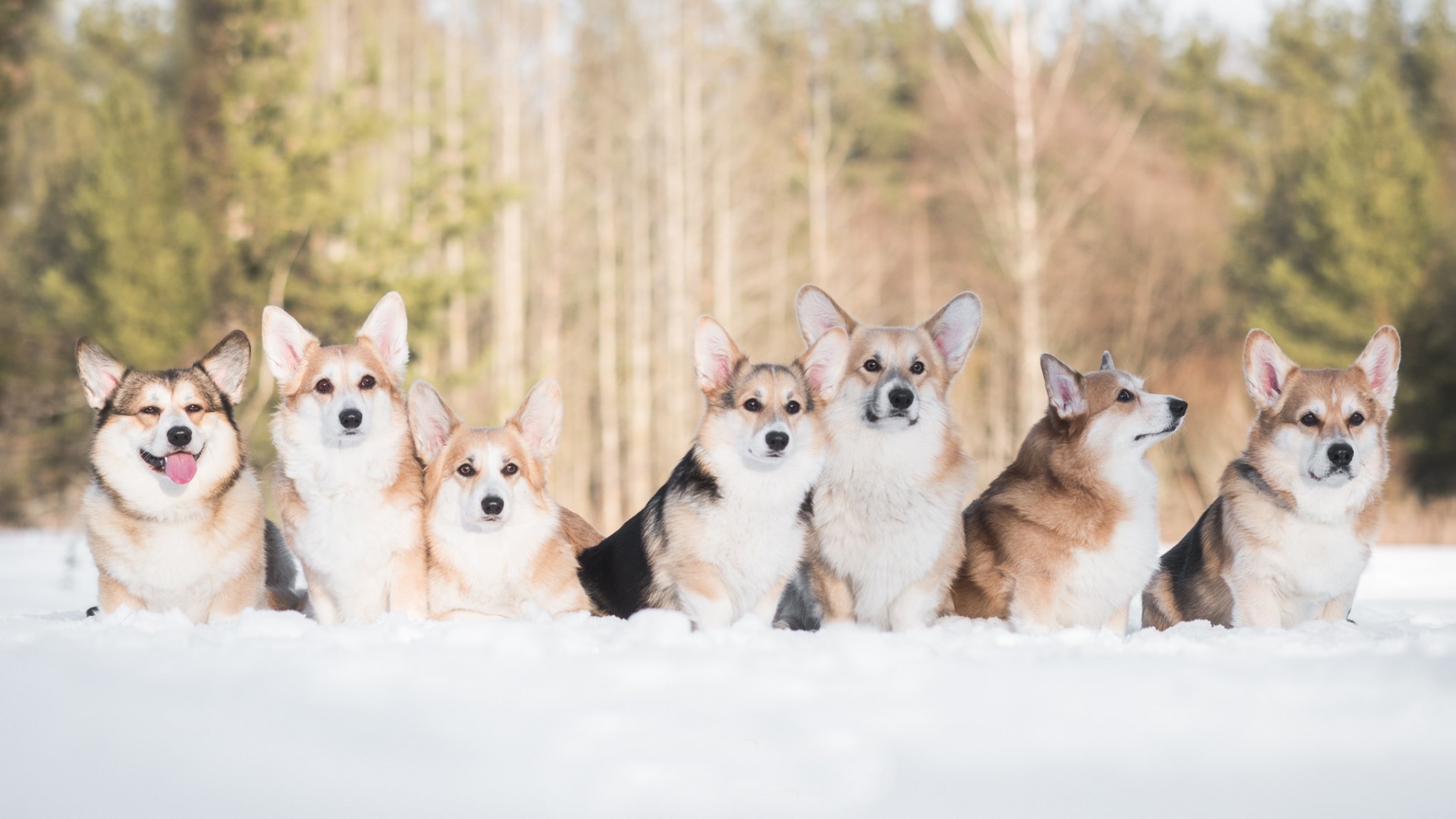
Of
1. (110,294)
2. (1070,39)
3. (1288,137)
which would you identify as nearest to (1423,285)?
(1288,137)

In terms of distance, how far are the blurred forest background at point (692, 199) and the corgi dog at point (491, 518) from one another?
436 inches

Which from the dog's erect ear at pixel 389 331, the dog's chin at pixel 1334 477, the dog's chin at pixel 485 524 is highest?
the dog's erect ear at pixel 389 331

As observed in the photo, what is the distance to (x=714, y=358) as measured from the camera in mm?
4859

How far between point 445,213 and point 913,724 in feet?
51.8

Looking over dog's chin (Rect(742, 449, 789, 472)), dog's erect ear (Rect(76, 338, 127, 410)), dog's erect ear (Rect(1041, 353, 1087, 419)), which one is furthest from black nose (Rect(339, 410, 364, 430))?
dog's erect ear (Rect(1041, 353, 1087, 419))

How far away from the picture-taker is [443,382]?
17656 millimetres

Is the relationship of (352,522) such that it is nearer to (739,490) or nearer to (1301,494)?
(739,490)

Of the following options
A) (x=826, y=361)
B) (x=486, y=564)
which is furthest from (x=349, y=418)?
(x=826, y=361)

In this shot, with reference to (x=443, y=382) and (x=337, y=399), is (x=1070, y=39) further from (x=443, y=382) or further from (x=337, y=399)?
(x=337, y=399)

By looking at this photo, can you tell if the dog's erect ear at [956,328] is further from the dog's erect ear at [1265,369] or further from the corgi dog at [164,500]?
the corgi dog at [164,500]

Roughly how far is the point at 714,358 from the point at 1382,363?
265 cm

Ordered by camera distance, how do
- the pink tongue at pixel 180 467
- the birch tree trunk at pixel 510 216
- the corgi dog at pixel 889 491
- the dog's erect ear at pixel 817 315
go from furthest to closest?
the birch tree trunk at pixel 510 216 → the dog's erect ear at pixel 817 315 → the corgi dog at pixel 889 491 → the pink tongue at pixel 180 467

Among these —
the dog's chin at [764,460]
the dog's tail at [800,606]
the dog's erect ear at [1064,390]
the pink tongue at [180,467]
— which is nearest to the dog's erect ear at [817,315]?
the dog's chin at [764,460]

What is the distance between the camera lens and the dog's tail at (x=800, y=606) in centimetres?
502
